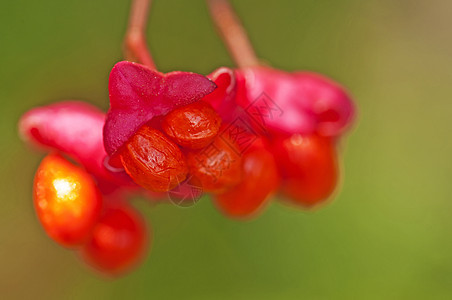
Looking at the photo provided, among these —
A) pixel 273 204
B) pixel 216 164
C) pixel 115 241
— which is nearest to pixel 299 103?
pixel 216 164

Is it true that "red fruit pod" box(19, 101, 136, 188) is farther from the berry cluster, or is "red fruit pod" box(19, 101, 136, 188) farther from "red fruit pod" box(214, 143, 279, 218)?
"red fruit pod" box(214, 143, 279, 218)

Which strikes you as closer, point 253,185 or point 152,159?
point 152,159

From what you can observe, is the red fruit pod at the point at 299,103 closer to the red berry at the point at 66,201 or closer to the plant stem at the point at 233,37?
the plant stem at the point at 233,37

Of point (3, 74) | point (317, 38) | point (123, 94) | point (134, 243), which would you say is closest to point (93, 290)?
point (3, 74)

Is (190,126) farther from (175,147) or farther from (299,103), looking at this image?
(299,103)

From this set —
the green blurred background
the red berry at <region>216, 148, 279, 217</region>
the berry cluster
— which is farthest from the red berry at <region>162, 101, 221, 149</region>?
the green blurred background

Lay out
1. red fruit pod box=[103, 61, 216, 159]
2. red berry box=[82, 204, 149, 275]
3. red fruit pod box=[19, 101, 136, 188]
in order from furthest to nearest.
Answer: red berry box=[82, 204, 149, 275] < red fruit pod box=[19, 101, 136, 188] < red fruit pod box=[103, 61, 216, 159]
